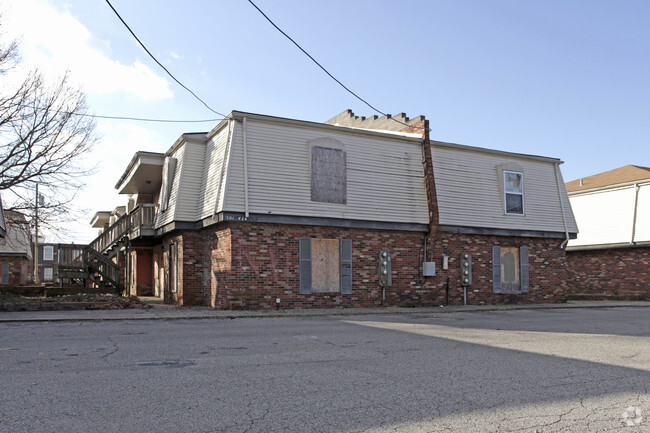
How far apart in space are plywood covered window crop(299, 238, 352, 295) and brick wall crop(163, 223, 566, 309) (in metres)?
0.18

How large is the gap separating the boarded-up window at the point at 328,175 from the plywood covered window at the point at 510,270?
7.08 metres

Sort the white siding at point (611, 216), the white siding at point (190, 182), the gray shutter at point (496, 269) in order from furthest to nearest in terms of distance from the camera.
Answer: the white siding at point (611, 216)
the gray shutter at point (496, 269)
the white siding at point (190, 182)

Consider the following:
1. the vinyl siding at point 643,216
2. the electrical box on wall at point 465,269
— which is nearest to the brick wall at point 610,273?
the vinyl siding at point 643,216

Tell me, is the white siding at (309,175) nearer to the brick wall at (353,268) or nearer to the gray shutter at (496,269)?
the brick wall at (353,268)

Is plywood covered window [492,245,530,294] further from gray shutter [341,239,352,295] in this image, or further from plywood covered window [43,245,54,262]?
plywood covered window [43,245,54,262]

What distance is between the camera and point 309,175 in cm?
1827

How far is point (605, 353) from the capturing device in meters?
9.10

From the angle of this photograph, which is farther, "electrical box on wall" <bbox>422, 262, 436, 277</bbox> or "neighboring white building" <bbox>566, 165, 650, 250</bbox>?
"neighboring white building" <bbox>566, 165, 650, 250</bbox>

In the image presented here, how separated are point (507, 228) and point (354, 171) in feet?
22.8

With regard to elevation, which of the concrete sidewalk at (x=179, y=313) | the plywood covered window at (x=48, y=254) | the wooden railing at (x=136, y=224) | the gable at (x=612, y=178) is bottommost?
the concrete sidewalk at (x=179, y=313)

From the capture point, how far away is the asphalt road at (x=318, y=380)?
16.5 ft

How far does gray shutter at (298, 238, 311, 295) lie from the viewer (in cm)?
1777

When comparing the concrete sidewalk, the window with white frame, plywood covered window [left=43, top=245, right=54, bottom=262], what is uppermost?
the window with white frame

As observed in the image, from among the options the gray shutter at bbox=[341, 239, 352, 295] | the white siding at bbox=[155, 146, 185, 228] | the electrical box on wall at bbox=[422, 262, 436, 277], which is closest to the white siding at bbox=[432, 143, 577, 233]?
the electrical box on wall at bbox=[422, 262, 436, 277]
